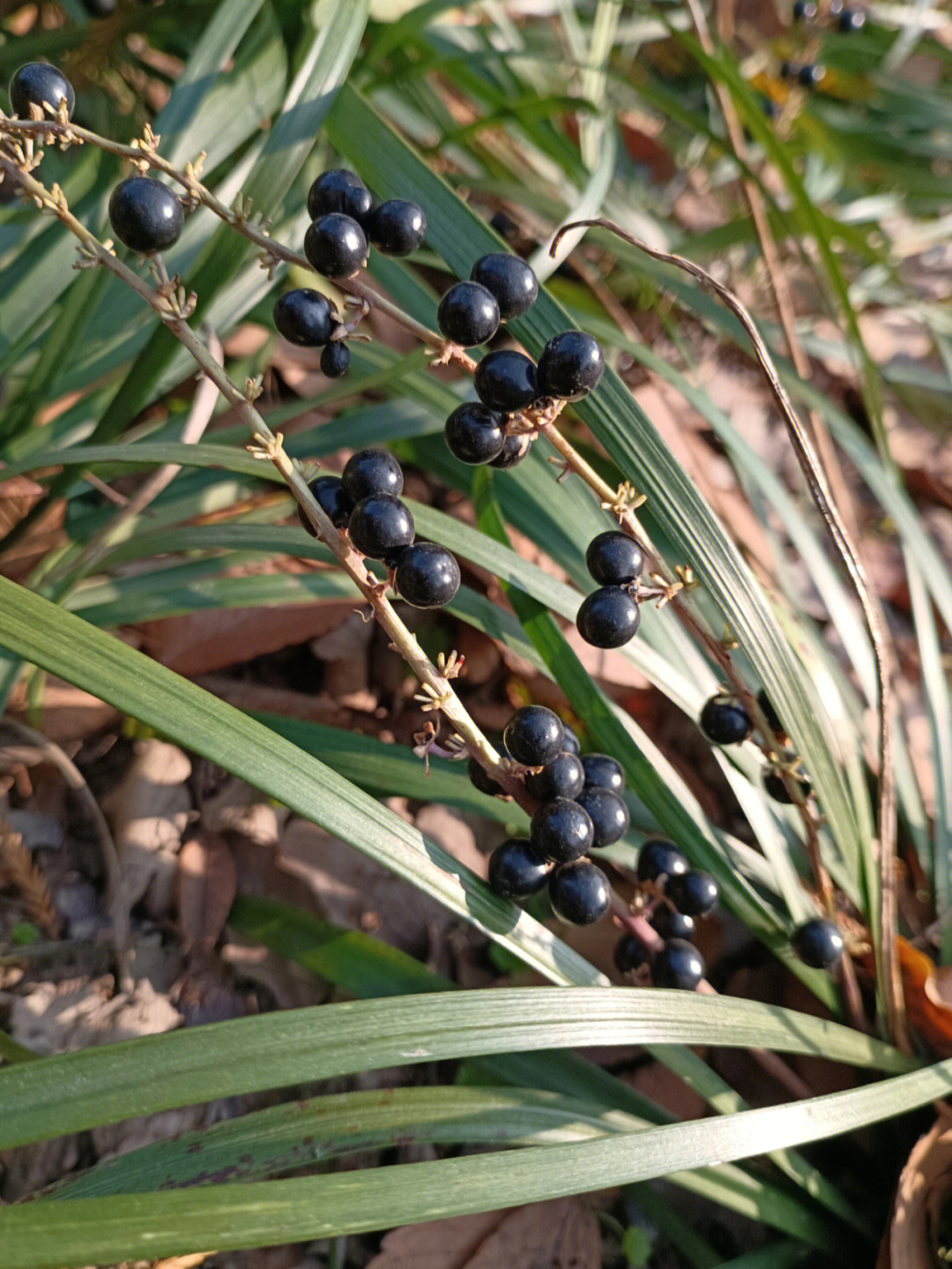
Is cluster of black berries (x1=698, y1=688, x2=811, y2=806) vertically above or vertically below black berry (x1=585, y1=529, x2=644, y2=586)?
below

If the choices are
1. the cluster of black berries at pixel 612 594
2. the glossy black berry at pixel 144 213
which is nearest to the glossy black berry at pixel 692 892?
the cluster of black berries at pixel 612 594

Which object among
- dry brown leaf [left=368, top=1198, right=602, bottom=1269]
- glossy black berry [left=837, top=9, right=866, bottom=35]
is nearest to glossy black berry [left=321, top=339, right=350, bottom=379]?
dry brown leaf [left=368, top=1198, right=602, bottom=1269]

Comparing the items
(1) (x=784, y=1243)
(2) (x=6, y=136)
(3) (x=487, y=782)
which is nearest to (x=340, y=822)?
(3) (x=487, y=782)

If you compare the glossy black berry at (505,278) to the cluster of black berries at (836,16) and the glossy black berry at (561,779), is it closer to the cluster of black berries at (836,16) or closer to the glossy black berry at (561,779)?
the glossy black berry at (561,779)

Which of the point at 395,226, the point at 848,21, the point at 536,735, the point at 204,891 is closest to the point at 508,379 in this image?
the point at 395,226

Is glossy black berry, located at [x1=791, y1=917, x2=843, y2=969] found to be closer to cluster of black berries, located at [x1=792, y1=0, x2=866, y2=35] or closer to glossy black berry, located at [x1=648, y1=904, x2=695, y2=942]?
glossy black berry, located at [x1=648, y1=904, x2=695, y2=942]

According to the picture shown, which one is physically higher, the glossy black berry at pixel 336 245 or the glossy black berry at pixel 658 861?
the glossy black berry at pixel 336 245

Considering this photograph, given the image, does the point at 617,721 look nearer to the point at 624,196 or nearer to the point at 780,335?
the point at 780,335
